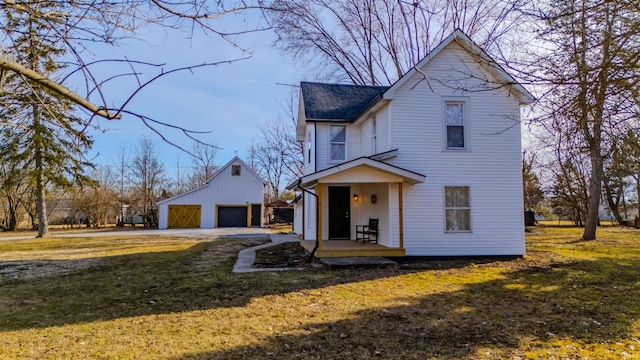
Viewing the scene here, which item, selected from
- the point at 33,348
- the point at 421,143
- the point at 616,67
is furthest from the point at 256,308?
the point at 421,143

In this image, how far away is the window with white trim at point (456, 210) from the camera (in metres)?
10.9

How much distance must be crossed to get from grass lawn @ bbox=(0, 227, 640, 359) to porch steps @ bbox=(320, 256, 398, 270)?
0.34 meters

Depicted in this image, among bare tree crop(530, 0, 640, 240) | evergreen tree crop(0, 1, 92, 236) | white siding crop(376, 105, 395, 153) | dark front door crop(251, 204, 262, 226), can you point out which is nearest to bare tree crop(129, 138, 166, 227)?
dark front door crop(251, 204, 262, 226)

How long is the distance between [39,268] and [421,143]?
447 inches

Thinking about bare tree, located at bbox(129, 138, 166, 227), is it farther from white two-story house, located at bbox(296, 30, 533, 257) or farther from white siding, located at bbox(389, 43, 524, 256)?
white siding, located at bbox(389, 43, 524, 256)

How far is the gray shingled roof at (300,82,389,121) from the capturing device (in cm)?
1344

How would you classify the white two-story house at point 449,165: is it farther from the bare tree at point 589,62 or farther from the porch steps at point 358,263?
the bare tree at point 589,62

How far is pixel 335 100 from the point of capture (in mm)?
14477

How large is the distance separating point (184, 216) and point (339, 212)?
918 inches

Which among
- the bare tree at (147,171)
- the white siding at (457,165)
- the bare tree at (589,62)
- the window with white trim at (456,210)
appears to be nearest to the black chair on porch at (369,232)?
the white siding at (457,165)

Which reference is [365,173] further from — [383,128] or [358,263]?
[358,263]

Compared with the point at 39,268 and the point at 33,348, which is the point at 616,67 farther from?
the point at 39,268

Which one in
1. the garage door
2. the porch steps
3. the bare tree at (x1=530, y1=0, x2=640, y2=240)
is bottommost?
the porch steps

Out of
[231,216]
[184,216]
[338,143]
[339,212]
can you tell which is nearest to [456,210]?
[339,212]
